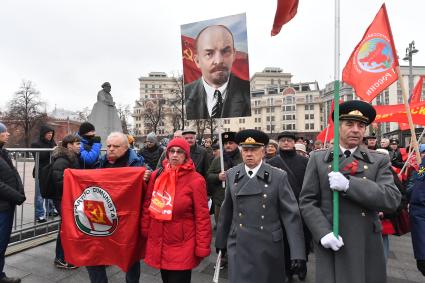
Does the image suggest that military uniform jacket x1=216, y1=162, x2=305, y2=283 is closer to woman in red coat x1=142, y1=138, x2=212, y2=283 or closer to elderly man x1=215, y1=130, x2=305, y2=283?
elderly man x1=215, y1=130, x2=305, y2=283

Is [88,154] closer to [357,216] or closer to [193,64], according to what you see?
[193,64]

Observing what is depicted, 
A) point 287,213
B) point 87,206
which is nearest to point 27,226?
point 87,206

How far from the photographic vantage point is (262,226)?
9.48ft

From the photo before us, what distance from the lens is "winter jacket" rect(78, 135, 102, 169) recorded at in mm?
4516

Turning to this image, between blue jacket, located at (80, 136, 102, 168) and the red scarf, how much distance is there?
180 centimetres

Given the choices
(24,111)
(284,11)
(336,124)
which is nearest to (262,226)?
(336,124)

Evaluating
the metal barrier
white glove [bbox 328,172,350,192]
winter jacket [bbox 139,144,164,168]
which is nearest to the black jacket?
white glove [bbox 328,172,350,192]

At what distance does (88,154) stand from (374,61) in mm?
4795

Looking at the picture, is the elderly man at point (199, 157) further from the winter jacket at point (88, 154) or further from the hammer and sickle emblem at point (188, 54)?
the hammer and sickle emblem at point (188, 54)

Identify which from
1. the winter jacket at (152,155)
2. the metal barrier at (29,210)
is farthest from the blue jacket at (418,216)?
the metal barrier at (29,210)

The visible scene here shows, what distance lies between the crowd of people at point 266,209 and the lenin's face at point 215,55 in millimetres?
1327

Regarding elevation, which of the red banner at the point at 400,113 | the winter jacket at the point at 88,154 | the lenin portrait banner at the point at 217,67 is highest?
the lenin portrait banner at the point at 217,67

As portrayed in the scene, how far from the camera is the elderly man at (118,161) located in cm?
357

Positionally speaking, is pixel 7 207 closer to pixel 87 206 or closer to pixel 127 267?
pixel 87 206
